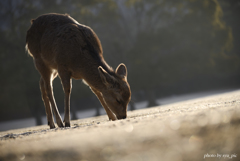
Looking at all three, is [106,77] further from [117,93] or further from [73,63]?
[73,63]

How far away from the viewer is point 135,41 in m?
25.8

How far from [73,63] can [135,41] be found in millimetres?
20248

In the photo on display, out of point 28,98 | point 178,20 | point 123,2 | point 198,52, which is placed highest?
point 123,2

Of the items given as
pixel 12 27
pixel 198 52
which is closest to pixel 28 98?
pixel 12 27

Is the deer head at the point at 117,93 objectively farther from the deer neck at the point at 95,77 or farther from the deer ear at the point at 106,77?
the deer neck at the point at 95,77

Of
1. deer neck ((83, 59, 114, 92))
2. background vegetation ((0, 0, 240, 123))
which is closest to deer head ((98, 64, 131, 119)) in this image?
deer neck ((83, 59, 114, 92))

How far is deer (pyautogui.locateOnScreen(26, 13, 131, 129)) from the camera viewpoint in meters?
5.58

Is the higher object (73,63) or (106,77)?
(73,63)

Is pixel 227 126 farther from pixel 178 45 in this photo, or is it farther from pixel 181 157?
pixel 178 45

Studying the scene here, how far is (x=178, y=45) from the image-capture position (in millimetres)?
24922

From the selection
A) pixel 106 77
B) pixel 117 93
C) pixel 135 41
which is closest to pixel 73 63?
pixel 106 77

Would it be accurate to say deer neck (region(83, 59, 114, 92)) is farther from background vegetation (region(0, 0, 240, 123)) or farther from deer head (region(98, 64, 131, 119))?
background vegetation (region(0, 0, 240, 123))

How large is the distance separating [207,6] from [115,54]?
32.2 ft

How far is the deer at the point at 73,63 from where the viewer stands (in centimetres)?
558
